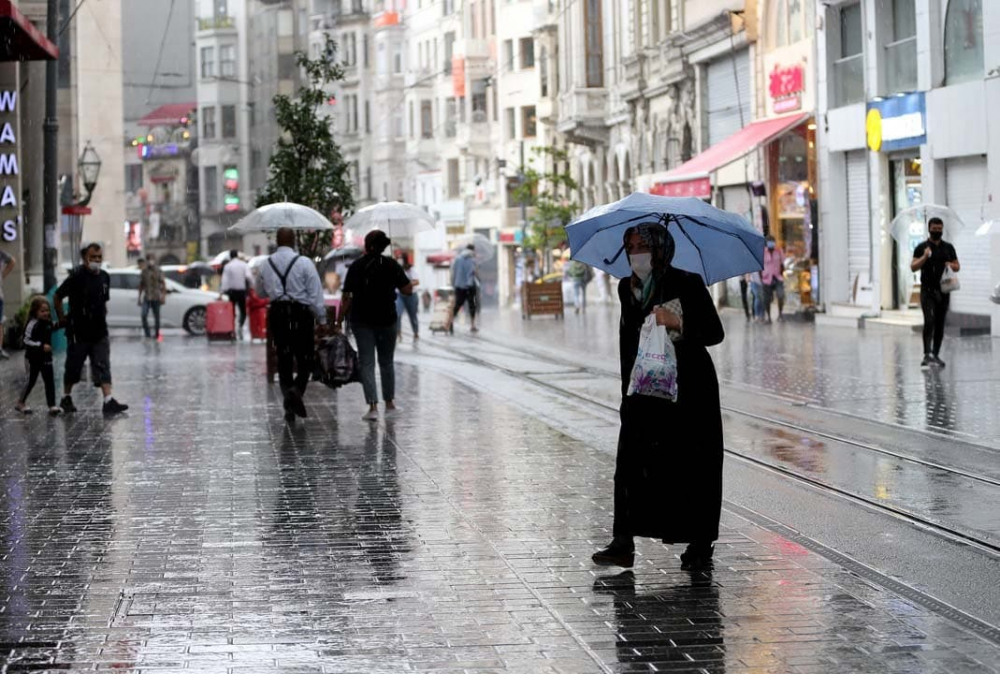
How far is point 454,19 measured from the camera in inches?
3620

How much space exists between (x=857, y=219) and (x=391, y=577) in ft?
95.6

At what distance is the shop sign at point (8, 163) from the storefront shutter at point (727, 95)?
17.6m

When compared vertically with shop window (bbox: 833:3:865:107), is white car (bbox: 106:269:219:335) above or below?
below

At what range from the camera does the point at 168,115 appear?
397ft

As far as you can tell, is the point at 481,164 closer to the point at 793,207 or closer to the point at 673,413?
the point at 793,207

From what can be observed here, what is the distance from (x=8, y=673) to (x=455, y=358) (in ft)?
70.8

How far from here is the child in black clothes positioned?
18.2 metres

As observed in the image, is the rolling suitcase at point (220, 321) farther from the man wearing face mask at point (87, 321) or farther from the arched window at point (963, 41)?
the man wearing face mask at point (87, 321)

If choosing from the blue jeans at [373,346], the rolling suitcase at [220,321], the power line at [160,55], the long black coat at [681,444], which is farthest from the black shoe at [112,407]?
the power line at [160,55]

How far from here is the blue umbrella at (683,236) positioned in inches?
363

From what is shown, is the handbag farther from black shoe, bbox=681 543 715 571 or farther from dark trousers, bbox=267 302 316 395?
black shoe, bbox=681 543 715 571

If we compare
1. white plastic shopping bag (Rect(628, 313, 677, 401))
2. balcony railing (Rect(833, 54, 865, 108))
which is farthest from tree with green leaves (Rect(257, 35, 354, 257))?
white plastic shopping bag (Rect(628, 313, 677, 401))

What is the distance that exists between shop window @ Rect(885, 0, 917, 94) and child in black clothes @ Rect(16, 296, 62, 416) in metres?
19.0

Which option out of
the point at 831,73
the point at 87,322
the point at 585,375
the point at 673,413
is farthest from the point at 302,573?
the point at 831,73
